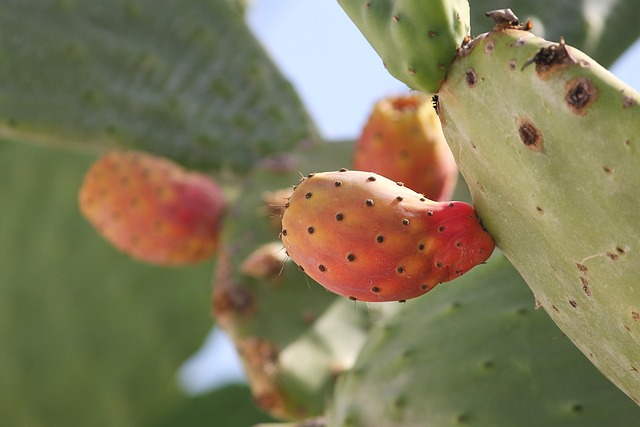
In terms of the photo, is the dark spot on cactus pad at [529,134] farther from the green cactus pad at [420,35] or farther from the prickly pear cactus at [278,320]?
the prickly pear cactus at [278,320]

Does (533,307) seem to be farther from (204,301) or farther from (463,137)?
(204,301)

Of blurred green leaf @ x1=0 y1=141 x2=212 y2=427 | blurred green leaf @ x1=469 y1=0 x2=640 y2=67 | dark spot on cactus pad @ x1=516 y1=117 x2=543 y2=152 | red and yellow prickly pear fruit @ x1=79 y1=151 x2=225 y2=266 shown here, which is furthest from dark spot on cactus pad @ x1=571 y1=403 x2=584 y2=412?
blurred green leaf @ x1=0 y1=141 x2=212 y2=427

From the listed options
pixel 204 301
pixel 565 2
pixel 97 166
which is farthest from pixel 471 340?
pixel 204 301

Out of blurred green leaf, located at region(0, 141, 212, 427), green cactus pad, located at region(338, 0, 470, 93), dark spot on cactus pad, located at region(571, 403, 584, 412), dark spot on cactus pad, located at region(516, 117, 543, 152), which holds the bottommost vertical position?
blurred green leaf, located at region(0, 141, 212, 427)

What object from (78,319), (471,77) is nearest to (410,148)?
(471,77)

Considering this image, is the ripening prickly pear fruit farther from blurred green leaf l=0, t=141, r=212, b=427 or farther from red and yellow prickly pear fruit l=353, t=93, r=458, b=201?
blurred green leaf l=0, t=141, r=212, b=427

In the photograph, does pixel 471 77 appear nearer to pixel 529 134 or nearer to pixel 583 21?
pixel 529 134
